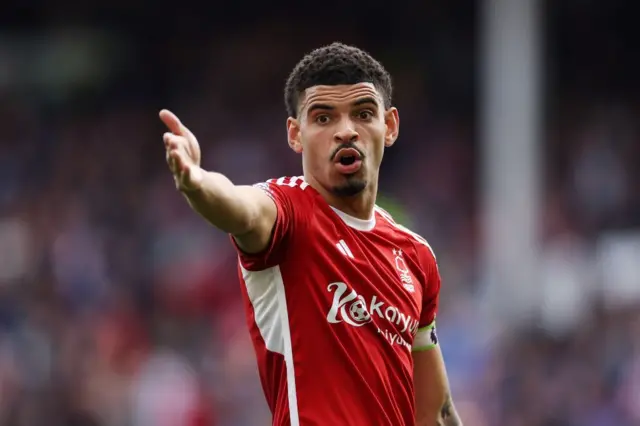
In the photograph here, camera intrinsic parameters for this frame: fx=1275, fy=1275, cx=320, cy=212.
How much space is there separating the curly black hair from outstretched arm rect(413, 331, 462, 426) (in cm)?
103

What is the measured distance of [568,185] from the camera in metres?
14.7

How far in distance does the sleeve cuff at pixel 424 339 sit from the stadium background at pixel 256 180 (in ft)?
18.5

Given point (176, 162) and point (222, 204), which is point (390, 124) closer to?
point (222, 204)

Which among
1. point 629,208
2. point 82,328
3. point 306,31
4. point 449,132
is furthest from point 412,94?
point 82,328

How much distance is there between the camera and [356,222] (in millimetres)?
4438

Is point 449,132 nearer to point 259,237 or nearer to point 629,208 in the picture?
point 629,208

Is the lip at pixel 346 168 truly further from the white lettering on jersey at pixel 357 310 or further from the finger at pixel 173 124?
the finger at pixel 173 124

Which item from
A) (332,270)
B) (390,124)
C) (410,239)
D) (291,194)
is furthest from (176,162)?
(410,239)

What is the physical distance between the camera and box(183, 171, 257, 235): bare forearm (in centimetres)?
368

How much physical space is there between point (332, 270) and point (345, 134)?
46 cm

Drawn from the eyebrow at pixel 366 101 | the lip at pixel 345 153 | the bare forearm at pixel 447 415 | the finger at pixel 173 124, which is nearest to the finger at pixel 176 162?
the finger at pixel 173 124

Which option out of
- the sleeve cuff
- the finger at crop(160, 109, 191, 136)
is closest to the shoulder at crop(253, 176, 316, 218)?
the finger at crop(160, 109, 191, 136)

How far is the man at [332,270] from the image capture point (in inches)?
164

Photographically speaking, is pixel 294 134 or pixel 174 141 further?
pixel 294 134
